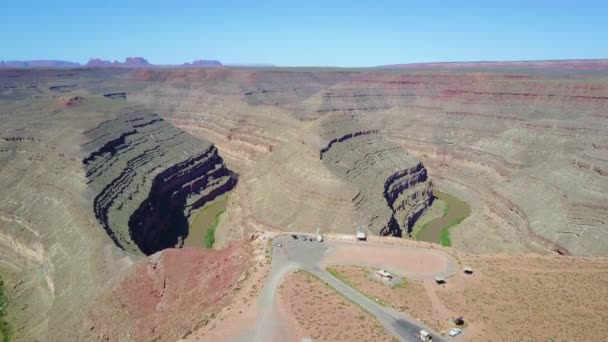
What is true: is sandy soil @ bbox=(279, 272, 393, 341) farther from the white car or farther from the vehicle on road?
the white car

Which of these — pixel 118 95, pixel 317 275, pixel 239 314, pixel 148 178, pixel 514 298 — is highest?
pixel 239 314

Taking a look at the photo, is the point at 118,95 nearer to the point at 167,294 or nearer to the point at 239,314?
the point at 167,294

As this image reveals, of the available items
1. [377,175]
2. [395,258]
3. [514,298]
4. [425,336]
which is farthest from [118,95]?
[425,336]

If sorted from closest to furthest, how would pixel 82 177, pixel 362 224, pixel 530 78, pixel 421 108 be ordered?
pixel 362 224
pixel 82 177
pixel 530 78
pixel 421 108

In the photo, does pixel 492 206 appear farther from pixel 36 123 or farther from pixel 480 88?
pixel 36 123

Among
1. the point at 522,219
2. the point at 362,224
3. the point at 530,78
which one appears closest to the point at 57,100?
the point at 362,224

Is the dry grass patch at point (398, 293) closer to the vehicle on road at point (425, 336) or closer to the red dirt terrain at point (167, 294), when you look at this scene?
the vehicle on road at point (425, 336)
